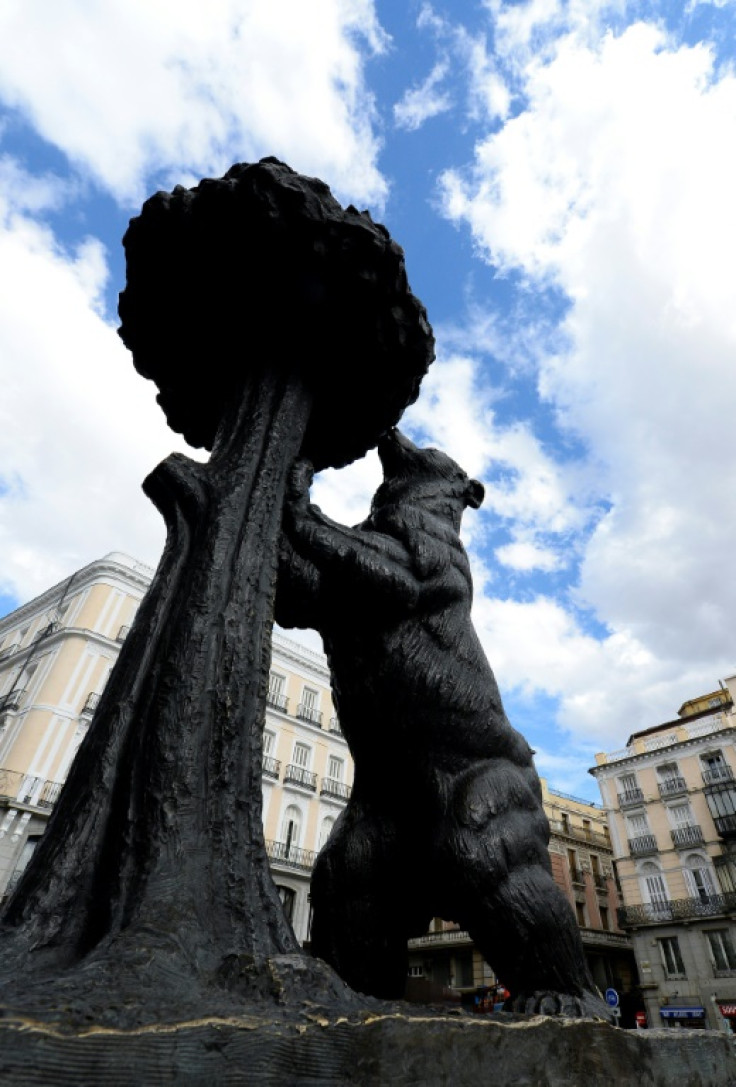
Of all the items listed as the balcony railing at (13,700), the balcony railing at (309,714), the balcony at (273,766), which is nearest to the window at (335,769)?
the balcony railing at (309,714)

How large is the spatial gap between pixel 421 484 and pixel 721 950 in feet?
91.0

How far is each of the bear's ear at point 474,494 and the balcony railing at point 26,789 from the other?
1729 centimetres

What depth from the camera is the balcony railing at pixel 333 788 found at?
22.2 meters

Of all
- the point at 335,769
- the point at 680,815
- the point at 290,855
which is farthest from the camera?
the point at 680,815

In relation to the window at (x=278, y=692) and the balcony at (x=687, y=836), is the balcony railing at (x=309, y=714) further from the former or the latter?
the balcony at (x=687, y=836)

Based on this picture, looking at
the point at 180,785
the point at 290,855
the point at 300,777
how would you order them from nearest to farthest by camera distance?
the point at 180,785, the point at 290,855, the point at 300,777

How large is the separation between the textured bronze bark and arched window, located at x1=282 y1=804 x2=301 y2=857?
20.1 metres

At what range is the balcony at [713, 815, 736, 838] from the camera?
24312 mm

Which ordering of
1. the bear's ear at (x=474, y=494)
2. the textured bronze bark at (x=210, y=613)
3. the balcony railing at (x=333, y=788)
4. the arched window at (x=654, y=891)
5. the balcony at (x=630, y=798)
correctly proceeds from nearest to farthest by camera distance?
the textured bronze bark at (x=210, y=613) < the bear's ear at (x=474, y=494) < the balcony railing at (x=333, y=788) < the arched window at (x=654, y=891) < the balcony at (x=630, y=798)

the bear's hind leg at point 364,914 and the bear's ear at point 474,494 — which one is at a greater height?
the bear's ear at point 474,494

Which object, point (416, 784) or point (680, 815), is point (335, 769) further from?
point (416, 784)

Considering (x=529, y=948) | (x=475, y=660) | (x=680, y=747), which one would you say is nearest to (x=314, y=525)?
(x=475, y=660)

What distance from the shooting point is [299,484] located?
2395 mm

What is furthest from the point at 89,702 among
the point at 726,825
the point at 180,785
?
the point at 726,825
